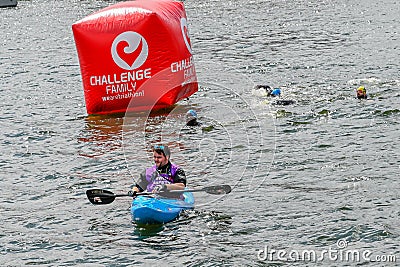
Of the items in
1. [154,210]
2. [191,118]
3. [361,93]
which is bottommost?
[154,210]

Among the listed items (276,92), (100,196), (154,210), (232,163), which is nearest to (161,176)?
(154,210)

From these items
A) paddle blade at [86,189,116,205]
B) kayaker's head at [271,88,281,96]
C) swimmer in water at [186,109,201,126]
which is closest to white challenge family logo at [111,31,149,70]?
swimmer in water at [186,109,201,126]

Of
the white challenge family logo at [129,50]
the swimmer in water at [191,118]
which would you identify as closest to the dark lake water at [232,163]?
the swimmer in water at [191,118]

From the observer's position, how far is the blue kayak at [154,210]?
13.3 m

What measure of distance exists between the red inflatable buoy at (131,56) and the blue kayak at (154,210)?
7308 millimetres

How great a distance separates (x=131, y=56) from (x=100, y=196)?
7037mm

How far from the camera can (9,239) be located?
44.5 feet

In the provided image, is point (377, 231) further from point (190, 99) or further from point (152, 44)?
point (190, 99)

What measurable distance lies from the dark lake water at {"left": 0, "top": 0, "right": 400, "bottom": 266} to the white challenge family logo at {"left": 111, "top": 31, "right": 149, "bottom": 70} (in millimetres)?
1610

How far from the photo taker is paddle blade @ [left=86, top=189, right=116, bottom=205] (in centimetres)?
1396

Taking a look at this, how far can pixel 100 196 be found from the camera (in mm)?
14055

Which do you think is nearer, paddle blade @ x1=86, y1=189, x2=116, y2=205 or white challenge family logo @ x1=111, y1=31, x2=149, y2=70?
paddle blade @ x1=86, y1=189, x2=116, y2=205

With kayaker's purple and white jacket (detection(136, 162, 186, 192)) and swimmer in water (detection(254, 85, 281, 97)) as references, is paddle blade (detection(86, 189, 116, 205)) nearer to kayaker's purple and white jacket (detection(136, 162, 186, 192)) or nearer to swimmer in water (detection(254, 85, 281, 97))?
kayaker's purple and white jacket (detection(136, 162, 186, 192))

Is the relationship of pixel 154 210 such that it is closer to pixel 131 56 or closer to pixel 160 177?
pixel 160 177
